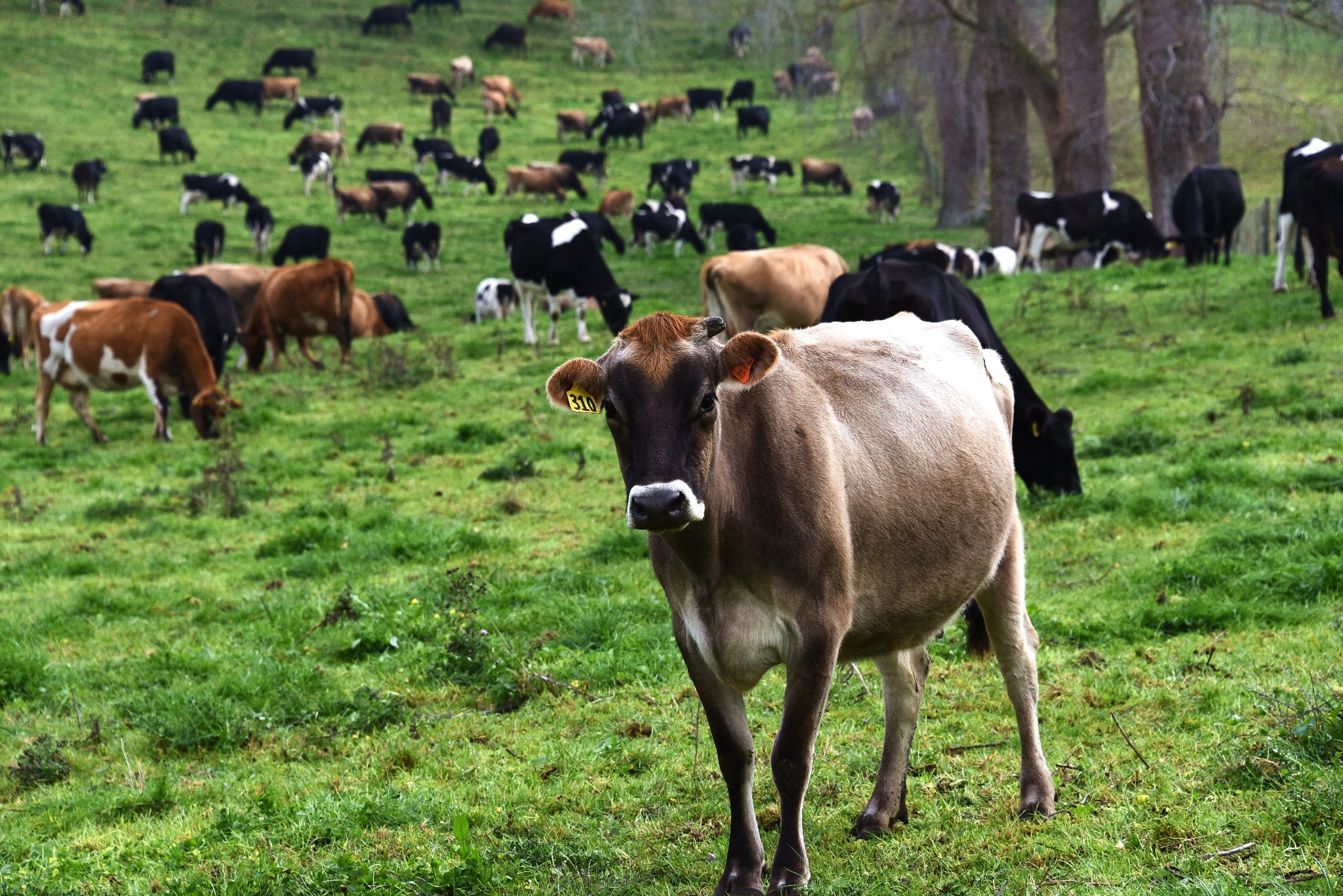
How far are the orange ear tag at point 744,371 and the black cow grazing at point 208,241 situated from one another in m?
25.0

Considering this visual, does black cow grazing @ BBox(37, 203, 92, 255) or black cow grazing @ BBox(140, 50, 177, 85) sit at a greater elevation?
black cow grazing @ BBox(140, 50, 177, 85)

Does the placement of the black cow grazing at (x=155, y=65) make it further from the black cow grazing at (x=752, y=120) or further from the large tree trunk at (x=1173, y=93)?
the large tree trunk at (x=1173, y=93)

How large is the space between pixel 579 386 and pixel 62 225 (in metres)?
26.6

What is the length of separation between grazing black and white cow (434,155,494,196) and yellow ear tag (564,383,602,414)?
3425 cm

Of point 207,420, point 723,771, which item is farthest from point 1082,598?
point 207,420

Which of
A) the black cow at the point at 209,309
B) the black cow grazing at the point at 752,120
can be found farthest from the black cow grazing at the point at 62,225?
the black cow grazing at the point at 752,120

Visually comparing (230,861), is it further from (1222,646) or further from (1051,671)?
(1222,646)

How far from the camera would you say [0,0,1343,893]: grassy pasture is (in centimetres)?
432

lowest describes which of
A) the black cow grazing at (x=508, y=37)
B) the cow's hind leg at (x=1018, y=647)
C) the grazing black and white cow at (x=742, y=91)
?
the cow's hind leg at (x=1018, y=647)

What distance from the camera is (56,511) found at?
36.5ft

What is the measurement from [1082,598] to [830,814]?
111 inches

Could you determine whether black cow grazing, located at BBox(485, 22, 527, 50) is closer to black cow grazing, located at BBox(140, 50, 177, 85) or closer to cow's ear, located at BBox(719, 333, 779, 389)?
black cow grazing, located at BBox(140, 50, 177, 85)

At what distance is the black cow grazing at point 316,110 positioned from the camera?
138 feet

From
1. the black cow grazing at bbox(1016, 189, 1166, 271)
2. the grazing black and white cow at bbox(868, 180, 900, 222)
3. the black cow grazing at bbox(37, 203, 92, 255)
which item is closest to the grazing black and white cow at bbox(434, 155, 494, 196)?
the grazing black and white cow at bbox(868, 180, 900, 222)
